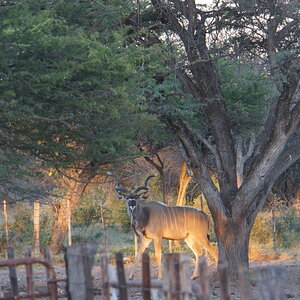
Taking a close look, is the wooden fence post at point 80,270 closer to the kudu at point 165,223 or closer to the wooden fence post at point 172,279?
the wooden fence post at point 172,279

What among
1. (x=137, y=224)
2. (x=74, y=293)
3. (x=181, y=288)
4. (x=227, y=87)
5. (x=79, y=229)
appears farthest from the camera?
(x=79, y=229)

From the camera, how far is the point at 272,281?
4.81 m

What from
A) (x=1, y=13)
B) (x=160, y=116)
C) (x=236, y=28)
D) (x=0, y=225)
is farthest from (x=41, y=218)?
(x=1, y=13)

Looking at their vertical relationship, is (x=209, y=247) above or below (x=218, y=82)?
below

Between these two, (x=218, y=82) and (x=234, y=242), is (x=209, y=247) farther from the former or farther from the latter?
(x=218, y=82)

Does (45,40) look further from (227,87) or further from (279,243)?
(279,243)

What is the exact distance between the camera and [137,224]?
16719 mm

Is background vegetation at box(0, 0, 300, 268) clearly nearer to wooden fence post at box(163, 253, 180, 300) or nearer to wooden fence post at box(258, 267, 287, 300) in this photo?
wooden fence post at box(163, 253, 180, 300)

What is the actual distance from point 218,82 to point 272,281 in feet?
36.4

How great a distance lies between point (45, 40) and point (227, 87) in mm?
9170

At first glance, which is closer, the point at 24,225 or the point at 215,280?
the point at 215,280

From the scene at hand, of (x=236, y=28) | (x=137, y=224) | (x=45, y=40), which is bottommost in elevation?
(x=137, y=224)

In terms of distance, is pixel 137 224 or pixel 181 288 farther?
pixel 137 224

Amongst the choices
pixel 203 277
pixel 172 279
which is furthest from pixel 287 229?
pixel 203 277
